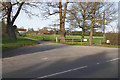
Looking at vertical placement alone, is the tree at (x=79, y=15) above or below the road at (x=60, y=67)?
above

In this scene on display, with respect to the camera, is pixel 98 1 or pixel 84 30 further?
pixel 84 30

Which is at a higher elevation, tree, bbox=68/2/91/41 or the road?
tree, bbox=68/2/91/41

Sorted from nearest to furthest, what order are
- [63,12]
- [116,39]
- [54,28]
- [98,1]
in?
[116,39] → [98,1] → [63,12] → [54,28]

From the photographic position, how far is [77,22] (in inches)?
1192

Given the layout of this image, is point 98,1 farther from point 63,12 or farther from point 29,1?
point 29,1

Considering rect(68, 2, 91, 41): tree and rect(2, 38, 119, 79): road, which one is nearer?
rect(2, 38, 119, 79): road

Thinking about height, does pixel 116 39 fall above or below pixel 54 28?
below

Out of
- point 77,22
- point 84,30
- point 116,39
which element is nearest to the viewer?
point 116,39

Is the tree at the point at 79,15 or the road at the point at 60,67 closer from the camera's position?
the road at the point at 60,67

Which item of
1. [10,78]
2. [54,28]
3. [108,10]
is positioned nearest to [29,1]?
[54,28]

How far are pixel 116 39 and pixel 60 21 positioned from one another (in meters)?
10.8

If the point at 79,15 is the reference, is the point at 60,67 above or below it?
below

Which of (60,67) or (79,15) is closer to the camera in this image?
(60,67)

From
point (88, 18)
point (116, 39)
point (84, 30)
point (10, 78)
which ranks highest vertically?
point (88, 18)
